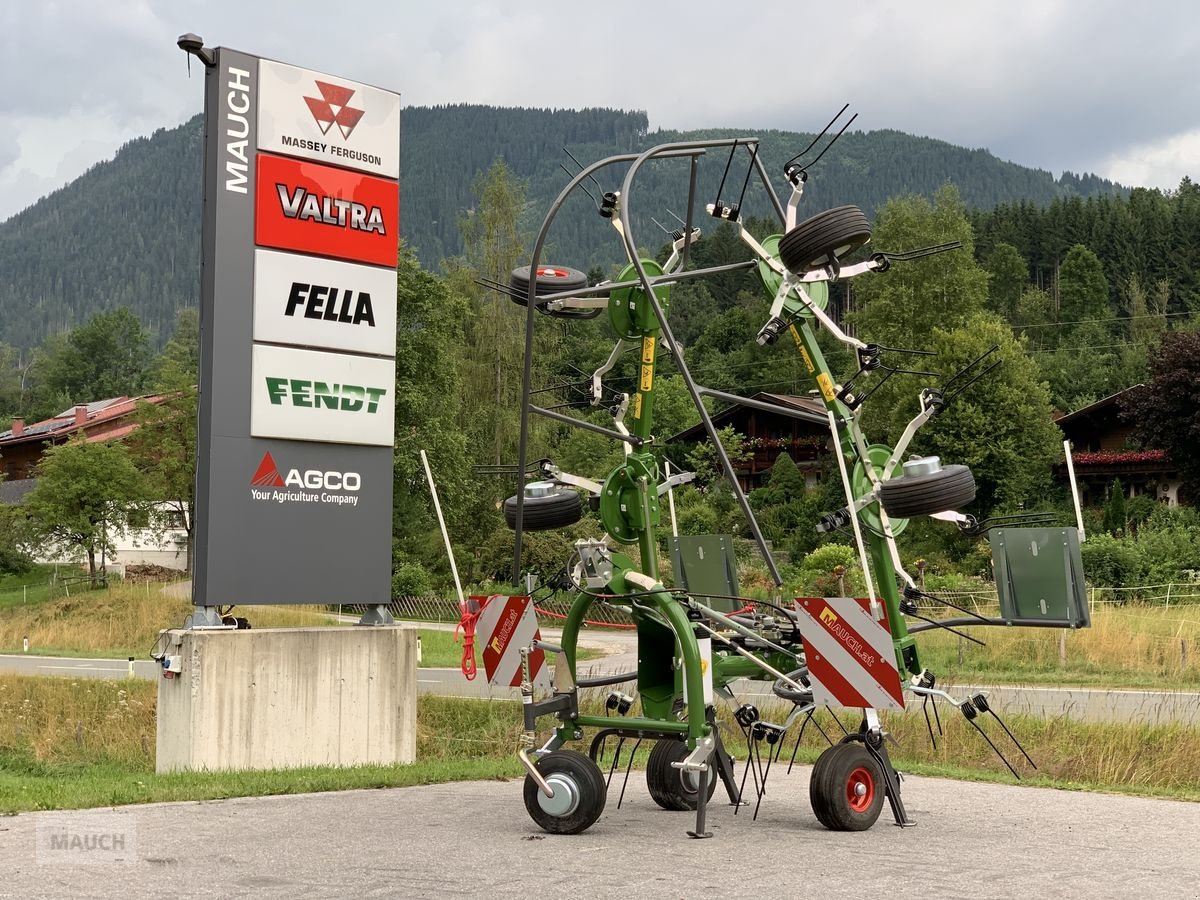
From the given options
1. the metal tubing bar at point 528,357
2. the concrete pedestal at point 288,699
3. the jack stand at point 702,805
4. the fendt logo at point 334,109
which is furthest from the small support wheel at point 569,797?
the fendt logo at point 334,109

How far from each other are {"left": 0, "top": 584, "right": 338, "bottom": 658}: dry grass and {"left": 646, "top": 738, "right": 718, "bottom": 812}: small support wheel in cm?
1937

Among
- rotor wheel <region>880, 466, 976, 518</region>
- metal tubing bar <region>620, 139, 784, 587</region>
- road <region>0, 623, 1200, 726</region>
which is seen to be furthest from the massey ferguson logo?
rotor wheel <region>880, 466, 976, 518</region>

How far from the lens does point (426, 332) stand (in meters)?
46.0

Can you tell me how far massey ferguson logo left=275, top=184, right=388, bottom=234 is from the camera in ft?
44.8

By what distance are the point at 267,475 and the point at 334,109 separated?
357cm

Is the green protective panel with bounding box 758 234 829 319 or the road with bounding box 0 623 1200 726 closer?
the green protective panel with bounding box 758 234 829 319

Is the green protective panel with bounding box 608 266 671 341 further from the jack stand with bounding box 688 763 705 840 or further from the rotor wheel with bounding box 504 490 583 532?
the jack stand with bounding box 688 763 705 840

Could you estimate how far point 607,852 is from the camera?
785cm

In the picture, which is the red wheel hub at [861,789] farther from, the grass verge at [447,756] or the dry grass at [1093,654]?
the dry grass at [1093,654]

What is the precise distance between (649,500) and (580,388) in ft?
5.11

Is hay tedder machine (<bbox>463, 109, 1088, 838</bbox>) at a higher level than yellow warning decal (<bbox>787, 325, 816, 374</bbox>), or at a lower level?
lower

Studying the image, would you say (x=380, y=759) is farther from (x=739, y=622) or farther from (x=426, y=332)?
(x=426, y=332)

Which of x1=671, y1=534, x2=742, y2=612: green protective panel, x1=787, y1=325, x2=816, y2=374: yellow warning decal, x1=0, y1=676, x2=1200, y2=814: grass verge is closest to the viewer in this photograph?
x1=787, y1=325, x2=816, y2=374: yellow warning decal

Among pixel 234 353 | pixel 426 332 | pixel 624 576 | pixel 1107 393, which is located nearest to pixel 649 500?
pixel 624 576
